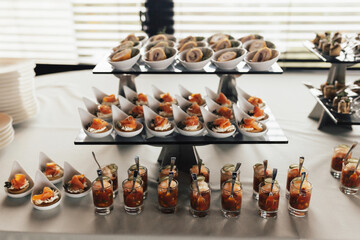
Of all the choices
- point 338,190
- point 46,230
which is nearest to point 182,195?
point 46,230

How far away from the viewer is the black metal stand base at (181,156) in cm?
194

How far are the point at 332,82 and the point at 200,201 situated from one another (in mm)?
1326

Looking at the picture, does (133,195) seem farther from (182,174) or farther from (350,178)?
(350,178)

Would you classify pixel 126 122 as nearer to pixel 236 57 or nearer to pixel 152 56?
pixel 152 56

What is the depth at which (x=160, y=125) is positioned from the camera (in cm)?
175

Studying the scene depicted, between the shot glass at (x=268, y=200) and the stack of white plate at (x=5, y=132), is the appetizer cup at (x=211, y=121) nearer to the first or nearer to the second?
the shot glass at (x=268, y=200)

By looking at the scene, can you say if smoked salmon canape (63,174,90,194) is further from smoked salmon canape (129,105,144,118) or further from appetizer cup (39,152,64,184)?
smoked salmon canape (129,105,144,118)

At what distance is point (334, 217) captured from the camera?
1.58 meters

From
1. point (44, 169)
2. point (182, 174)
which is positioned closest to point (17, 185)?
point (44, 169)

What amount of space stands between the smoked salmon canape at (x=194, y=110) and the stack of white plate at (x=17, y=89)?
1035 millimetres

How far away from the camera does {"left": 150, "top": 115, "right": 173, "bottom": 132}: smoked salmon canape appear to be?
1.75m

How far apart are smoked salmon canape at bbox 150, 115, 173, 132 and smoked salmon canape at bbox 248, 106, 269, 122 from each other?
0.40m

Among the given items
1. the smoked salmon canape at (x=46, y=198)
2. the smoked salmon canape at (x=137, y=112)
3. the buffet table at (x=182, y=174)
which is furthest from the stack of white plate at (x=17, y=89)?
the smoked salmon canape at (x=46, y=198)

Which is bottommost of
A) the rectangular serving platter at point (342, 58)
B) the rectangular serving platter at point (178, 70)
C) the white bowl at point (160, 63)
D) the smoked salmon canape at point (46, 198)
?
the smoked salmon canape at point (46, 198)
